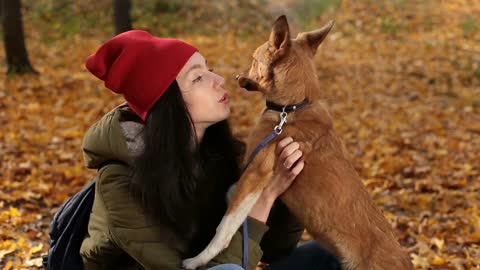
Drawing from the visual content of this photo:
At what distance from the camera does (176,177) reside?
9.38 ft

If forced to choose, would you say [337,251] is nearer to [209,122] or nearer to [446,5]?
[209,122]

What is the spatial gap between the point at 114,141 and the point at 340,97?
26.7ft

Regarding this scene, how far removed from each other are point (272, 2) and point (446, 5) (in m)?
5.31

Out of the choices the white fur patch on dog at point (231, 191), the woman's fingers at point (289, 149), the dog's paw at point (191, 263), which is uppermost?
the woman's fingers at point (289, 149)

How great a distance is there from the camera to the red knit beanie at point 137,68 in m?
2.79

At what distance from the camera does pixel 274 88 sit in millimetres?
3121

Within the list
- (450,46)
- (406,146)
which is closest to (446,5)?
(450,46)

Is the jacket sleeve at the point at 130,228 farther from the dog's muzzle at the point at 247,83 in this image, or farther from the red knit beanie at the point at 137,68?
the dog's muzzle at the point at 247,83

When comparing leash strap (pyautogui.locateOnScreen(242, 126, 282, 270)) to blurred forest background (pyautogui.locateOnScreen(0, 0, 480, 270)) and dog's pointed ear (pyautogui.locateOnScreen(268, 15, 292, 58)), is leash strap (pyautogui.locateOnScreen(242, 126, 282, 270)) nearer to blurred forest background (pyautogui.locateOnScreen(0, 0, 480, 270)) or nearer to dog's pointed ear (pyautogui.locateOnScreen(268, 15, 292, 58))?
dog's pointed ear (pyautogui.locateOnScreen(268, 15, 292, 58))

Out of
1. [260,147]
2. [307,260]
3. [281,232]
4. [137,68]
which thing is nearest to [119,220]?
[137,68]

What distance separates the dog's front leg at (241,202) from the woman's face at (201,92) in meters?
0.30

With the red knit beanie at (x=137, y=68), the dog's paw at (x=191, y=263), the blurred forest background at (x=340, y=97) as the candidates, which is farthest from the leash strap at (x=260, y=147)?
the blurred forest background at (x=340, y=97)

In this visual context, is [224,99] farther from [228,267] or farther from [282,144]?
[228,267]

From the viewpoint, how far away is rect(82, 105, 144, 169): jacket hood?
2725mm
